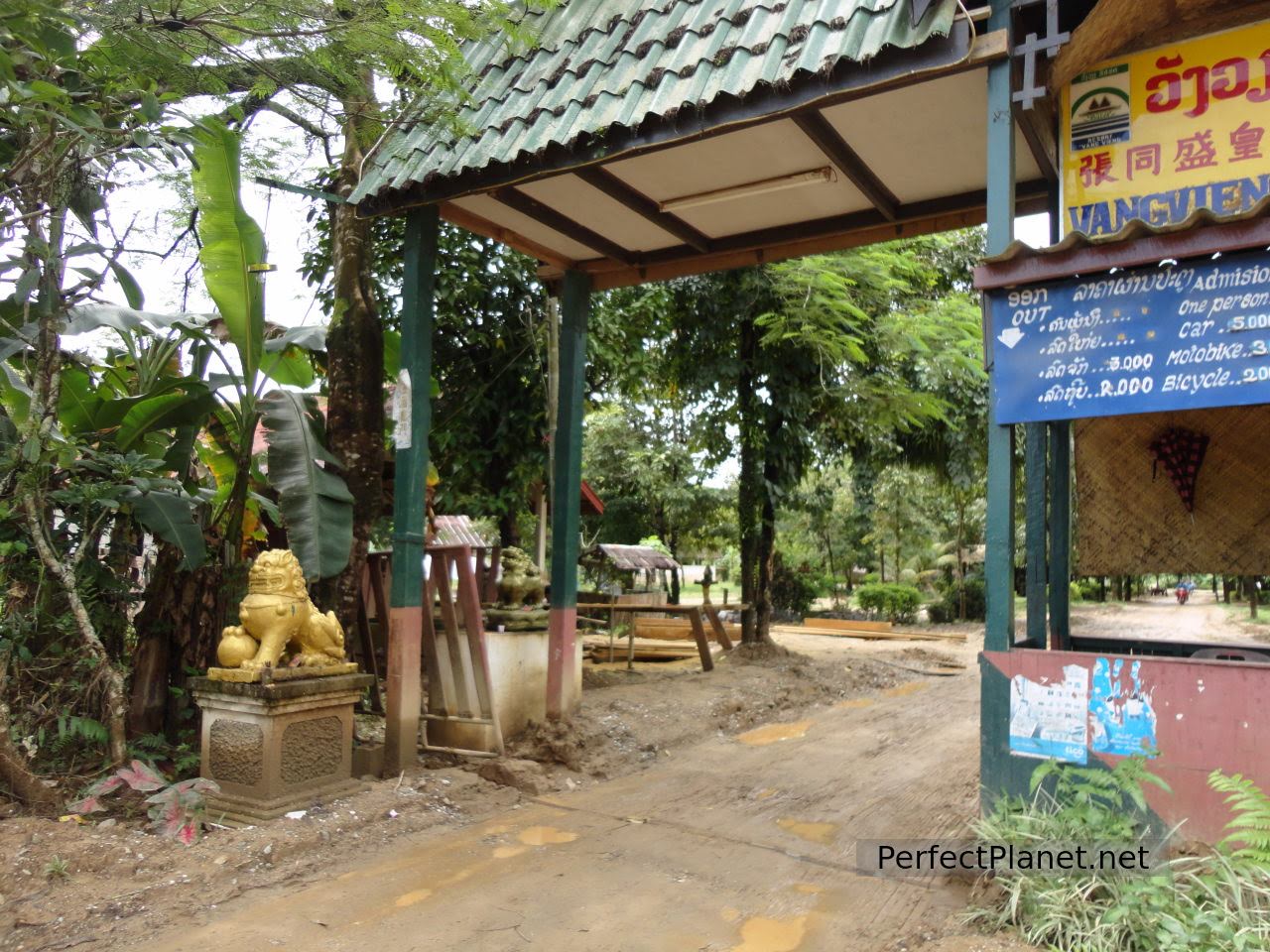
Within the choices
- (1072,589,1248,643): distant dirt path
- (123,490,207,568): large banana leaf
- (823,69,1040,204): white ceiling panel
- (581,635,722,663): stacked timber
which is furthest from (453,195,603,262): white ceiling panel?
(1072,589,1248,643): distant dirt path

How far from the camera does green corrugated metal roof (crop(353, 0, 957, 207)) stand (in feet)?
15.8

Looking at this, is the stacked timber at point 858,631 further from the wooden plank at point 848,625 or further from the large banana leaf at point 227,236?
the large banana leaf at point 227,236

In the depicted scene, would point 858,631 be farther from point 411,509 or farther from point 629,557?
point 411,509

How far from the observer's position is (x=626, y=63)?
5781 mm

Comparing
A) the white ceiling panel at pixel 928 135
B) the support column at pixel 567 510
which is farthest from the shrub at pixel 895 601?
the white ceiling panel at pixel 928 135

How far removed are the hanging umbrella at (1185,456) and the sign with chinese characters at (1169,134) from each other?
65.1 inches

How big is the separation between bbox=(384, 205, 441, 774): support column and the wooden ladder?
0.48 m

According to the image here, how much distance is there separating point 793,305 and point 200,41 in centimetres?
725

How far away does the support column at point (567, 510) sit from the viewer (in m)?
7.37

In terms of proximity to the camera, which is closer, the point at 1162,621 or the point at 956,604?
the point at 1162,621

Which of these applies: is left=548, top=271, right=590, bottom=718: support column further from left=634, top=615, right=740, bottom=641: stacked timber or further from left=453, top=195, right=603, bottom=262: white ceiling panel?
left=634, top=615, right=740, bottom=641: stacked timber

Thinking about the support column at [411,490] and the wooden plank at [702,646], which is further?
the wooden plank at [702,646]

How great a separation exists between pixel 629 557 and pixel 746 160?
15.2 m

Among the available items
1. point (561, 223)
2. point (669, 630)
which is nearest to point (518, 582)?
point (561, 223)
